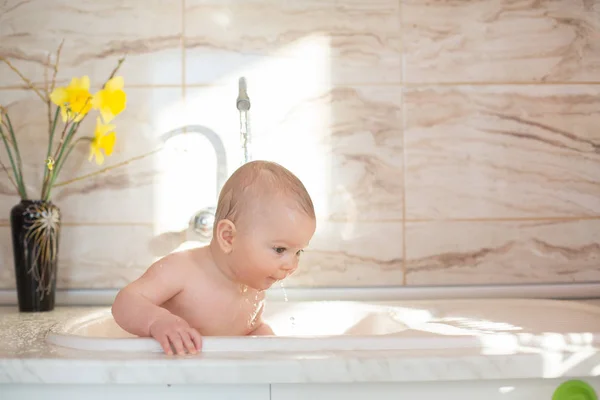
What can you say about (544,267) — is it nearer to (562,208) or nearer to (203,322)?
(562,208)

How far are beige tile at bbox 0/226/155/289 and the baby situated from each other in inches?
17.8

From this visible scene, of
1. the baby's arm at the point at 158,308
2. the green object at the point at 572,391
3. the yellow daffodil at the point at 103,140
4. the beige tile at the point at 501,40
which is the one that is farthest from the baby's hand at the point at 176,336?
the beige tile at the point at 501,40

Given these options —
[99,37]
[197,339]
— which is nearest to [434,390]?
[197,339]

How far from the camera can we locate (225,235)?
4.56 ft

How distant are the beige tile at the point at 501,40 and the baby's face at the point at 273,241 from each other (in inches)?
28.1

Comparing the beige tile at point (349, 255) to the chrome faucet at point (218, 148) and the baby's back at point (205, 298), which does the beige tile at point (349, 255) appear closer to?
the chrome faucet at point (218, 148)

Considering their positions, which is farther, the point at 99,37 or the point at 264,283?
the point at 99,37

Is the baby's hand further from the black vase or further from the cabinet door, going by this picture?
the black vase

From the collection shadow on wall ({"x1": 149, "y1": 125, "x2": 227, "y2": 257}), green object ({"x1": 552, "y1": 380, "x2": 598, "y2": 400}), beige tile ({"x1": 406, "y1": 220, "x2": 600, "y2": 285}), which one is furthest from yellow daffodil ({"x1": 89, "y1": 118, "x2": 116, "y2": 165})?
green object ({"x1": 552, "y1": 380, "x2": 598, "y2": 400})

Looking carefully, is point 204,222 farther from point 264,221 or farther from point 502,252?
point 502,252

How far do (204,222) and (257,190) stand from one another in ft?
1.61

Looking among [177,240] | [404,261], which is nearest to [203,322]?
[177,240]

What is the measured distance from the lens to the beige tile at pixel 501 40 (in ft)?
6.25

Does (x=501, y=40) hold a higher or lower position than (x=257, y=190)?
higher
